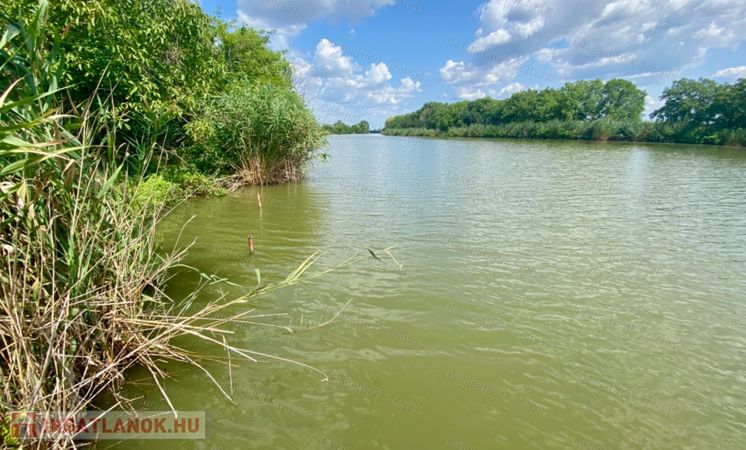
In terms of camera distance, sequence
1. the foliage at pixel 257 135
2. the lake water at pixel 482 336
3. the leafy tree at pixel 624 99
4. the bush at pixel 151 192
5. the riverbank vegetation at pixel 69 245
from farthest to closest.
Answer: the leafy tree at pixel 624 99
the foliage at pixel 257 135
the bush at pixel 151 192
the lake water at pixel 482 336
the riverbank vegetation at pixel 69 245

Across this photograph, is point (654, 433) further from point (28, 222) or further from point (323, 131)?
point (323, 131)

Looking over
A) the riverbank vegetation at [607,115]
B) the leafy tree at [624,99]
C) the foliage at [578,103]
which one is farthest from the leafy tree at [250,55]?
the leafy tree at [624,99]

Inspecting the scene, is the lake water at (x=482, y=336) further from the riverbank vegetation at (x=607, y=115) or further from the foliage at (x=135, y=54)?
the riverbank vegetation at (x=607, y=115)

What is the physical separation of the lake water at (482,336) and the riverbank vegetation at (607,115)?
2268 inches

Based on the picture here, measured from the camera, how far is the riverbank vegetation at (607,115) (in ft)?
180

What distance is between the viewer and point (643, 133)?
58531mm

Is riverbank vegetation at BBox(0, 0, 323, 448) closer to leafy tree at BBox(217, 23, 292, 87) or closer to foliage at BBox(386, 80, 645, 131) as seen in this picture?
leafy tree at BBox(217, 23, 292, 87)

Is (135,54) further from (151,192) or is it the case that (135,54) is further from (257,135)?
(257,135)

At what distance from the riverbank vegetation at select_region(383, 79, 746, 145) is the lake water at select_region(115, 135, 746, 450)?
57618 millimetres

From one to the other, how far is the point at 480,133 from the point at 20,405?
317ft

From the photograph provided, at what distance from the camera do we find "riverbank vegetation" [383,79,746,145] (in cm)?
5484

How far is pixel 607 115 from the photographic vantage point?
83.7m

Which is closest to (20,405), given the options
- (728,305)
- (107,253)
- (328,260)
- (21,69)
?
(107,253)

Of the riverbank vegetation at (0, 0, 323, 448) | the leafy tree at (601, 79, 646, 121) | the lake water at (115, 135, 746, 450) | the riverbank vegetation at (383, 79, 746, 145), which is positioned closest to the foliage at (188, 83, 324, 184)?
the lake water at (115, 135, 746, 450)
